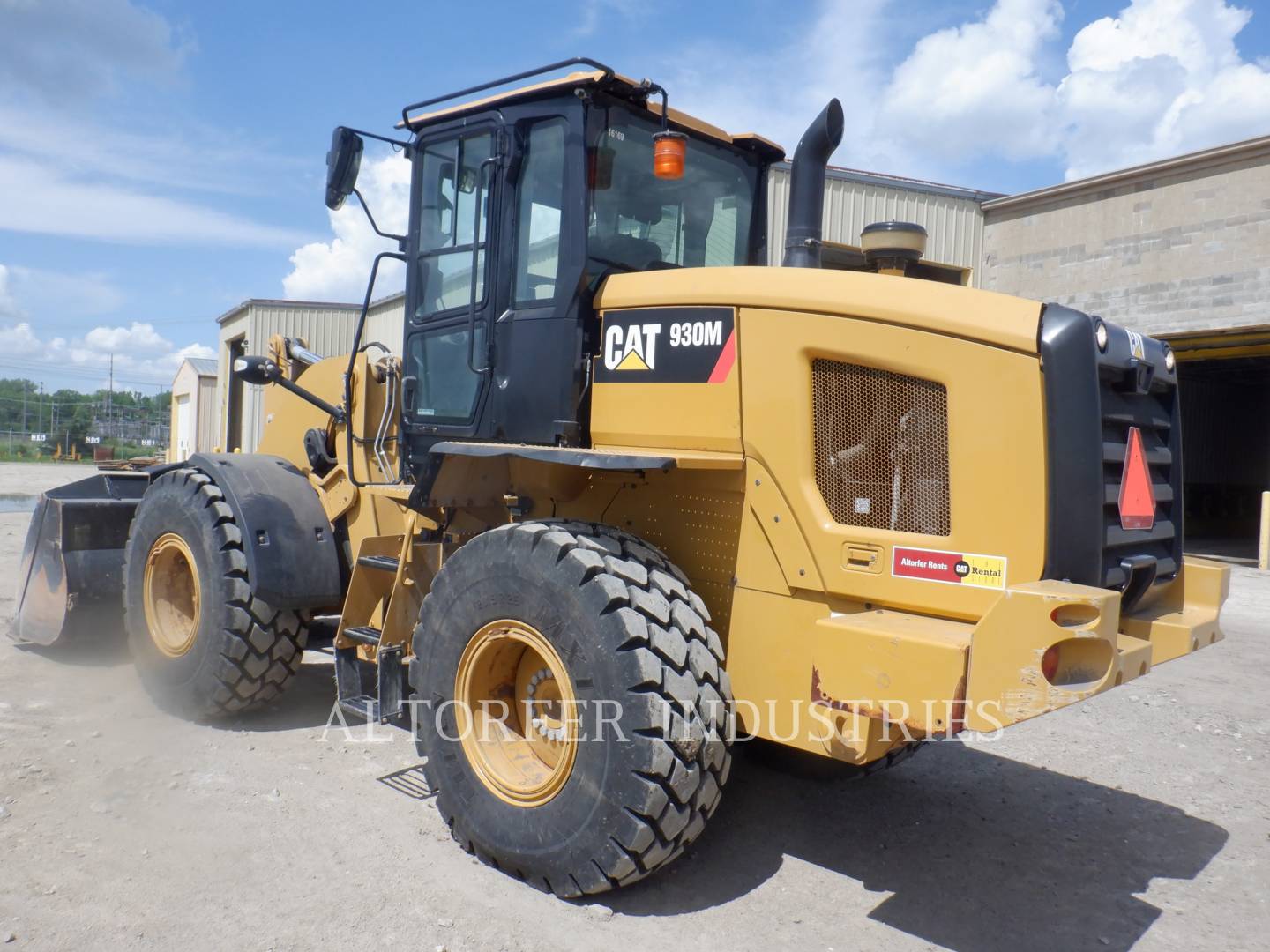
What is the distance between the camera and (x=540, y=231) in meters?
4.11

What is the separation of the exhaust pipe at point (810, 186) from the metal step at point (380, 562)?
2.14 metres

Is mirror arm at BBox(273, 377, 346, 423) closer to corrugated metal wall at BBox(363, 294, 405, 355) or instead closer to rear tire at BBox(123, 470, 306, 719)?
rear tire at BBox(123, 470, 306, 719)

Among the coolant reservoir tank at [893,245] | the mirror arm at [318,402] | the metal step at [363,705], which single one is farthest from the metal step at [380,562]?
the coolant reservoir tank at [893,245]

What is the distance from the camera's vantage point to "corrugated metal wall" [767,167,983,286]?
49.7 ft

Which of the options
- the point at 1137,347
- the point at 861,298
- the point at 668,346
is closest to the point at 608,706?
the point at 668,346

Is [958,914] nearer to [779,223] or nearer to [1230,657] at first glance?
[1230,657]

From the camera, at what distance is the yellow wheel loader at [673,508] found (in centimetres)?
296

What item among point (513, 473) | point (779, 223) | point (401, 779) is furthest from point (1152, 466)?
point (779, 223)

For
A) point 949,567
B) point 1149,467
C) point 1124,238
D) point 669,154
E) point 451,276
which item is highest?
point 1124,238

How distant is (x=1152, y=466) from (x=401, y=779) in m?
3.25

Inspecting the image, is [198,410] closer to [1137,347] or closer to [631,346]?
[631,346]

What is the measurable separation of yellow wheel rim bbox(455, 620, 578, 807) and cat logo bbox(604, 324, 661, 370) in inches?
41.0

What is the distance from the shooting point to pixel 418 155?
186 inches

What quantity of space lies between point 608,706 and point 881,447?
1.21m
